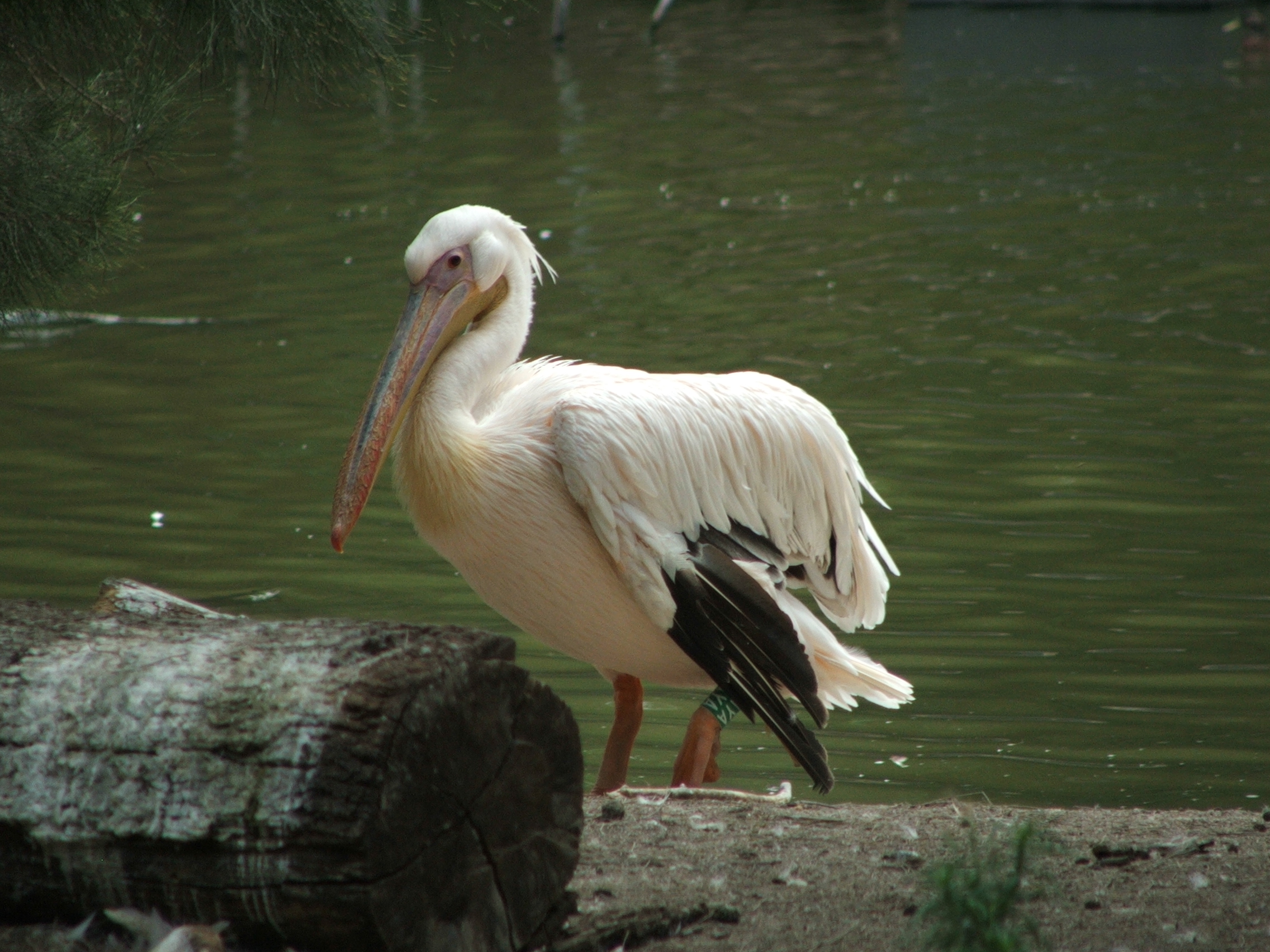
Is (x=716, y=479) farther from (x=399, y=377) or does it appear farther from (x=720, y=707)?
(x=399, y=377)

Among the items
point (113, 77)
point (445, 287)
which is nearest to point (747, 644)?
point (445, 287)

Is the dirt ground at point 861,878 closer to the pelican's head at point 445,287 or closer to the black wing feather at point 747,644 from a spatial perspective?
the black wing feather at point 747,644

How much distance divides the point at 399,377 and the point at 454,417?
0.18 metres

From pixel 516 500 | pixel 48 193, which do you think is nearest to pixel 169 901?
pixel 516 500

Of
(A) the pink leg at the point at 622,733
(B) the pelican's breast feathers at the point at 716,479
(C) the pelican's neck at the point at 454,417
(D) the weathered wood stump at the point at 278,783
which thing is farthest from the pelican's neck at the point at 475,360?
(D) the weathered wood stump at the point at 278,783

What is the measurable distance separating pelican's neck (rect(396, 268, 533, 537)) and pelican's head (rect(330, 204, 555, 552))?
0.03 m

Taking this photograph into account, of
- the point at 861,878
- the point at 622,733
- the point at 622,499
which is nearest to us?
the point at 861,878

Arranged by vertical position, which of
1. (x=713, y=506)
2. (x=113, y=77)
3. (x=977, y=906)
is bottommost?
(x=713, y=506)

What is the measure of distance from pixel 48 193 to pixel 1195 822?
2.69 m

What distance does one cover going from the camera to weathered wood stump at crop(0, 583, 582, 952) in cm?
200

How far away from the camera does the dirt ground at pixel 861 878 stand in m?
2.38

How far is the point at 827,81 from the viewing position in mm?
15258

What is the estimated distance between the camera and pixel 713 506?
3.42 meters

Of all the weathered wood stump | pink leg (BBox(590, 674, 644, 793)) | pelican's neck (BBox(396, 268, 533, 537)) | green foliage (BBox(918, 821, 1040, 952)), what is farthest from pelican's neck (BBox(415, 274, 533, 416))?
green foliage (BBox(918, 821, 1040, 952))
